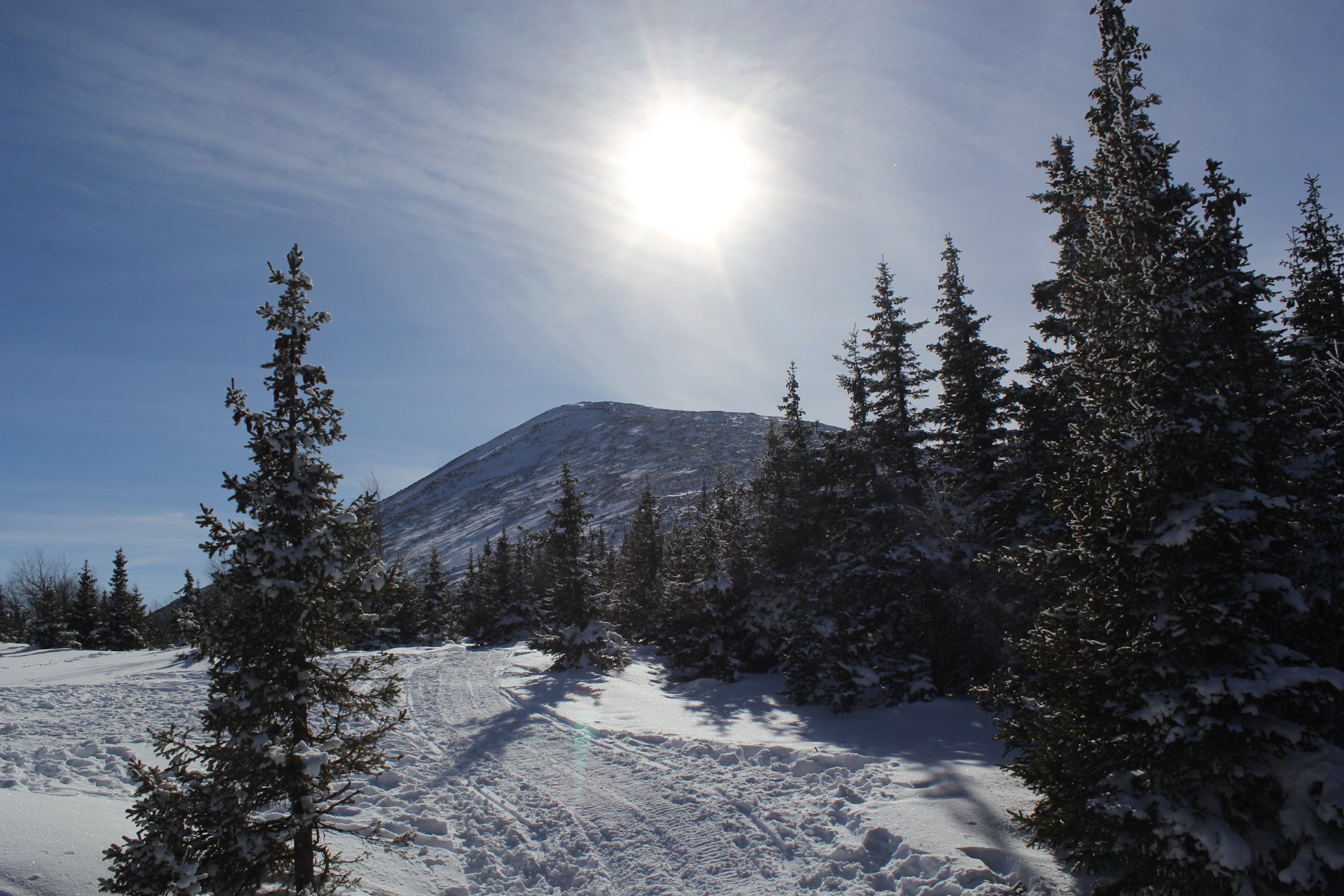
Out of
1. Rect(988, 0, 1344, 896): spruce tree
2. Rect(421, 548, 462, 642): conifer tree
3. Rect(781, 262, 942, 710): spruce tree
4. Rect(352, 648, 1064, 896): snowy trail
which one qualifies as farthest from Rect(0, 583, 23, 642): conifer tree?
Rect(988, 0, 1344, 896): spruce tree

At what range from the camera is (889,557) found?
20.3 metres

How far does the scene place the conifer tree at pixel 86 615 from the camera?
159ft

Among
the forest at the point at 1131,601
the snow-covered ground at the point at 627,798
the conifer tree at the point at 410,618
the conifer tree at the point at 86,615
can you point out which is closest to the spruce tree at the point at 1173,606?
the forest at the point at 1131,601

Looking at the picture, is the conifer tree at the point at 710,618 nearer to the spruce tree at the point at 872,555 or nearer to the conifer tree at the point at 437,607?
the spruce tree at the point at 872,555

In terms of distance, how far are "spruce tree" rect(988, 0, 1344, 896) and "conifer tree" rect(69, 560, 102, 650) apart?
62.9m

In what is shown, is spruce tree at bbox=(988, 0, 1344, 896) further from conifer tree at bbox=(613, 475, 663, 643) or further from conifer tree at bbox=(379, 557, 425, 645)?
conifer tree at bbox=(379, 557, 425, 645)

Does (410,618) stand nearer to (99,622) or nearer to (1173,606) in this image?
(99,622)

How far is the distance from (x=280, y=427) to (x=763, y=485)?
24.4 m

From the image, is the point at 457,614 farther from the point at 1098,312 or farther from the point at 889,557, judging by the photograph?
the point at 1098,312

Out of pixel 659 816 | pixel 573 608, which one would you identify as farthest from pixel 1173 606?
pixel 573 608

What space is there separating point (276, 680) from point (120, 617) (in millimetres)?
56266

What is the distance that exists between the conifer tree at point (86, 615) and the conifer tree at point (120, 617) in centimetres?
68

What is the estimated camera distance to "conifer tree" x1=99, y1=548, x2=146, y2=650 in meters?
48.3

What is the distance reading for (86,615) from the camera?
163 feet
